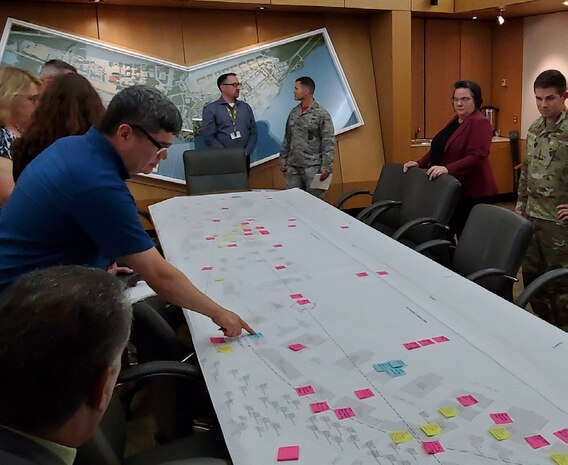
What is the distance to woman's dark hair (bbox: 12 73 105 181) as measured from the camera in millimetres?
2211

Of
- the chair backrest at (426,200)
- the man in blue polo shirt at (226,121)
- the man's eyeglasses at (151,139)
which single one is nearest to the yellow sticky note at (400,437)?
the man's eyeglasses at (151,139)

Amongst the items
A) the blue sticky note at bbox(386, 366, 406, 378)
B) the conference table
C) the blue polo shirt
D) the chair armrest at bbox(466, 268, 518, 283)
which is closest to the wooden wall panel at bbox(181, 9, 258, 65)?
the conference table

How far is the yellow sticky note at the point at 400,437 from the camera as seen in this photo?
47.4 inches

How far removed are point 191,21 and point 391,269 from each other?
4335 mm

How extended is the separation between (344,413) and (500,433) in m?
0.34

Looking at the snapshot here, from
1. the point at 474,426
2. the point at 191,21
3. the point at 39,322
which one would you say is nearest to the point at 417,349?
the point at 474,426

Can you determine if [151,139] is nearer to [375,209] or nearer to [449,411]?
[449,411]

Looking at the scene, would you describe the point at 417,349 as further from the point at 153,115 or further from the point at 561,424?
the point at 153,115

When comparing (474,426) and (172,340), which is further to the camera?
(172,340)

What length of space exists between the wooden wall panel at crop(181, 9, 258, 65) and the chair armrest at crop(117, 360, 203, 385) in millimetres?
4625

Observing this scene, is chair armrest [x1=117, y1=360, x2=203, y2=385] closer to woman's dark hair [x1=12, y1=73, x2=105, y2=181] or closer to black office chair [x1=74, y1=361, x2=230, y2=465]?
black office chair [x1=74, y1=361, x2=230, y2=465]

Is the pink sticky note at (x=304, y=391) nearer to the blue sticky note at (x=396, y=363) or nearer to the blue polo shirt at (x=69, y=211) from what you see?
the blue sticky note at (x=396, y=363)

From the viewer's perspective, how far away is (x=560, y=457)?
1.13 m

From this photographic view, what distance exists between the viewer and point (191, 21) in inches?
224
